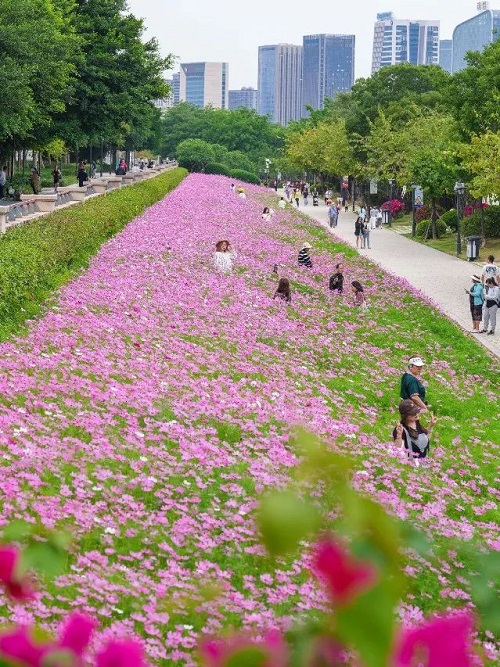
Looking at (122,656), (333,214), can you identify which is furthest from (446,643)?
(333,214)

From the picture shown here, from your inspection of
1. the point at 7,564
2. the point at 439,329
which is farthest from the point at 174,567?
the point at 439,329

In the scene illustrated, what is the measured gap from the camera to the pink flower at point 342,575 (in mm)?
1308

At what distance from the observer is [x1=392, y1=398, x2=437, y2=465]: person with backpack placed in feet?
41.0

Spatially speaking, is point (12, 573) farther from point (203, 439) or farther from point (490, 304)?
point (490, 304)

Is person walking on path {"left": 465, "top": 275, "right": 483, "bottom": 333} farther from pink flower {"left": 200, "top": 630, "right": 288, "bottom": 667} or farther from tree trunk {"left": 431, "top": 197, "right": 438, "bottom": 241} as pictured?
tree trunk {"left": 431, "top": 197, "right": 438, "bottom": 241}

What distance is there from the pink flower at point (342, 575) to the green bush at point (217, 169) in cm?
11301

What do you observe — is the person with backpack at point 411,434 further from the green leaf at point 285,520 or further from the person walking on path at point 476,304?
the green leaf at point 285,520

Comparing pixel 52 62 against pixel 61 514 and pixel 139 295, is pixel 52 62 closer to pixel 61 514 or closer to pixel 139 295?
pixel 139 295

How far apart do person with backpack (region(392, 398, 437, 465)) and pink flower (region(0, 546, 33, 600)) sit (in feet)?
36.2

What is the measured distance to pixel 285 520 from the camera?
4.53ft

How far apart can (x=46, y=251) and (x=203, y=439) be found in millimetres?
10703

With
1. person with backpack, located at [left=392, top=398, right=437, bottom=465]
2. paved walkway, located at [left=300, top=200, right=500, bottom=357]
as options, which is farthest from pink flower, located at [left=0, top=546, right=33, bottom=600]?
paved walkway, located at [left=300, top=200, right=500, bottom=357]

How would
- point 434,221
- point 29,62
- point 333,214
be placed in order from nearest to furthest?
point 29,62, point 434,221, point 333,214

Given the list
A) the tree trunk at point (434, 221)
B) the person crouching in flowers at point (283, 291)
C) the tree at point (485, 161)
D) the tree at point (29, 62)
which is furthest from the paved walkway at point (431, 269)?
the tree at point (29, 62)
